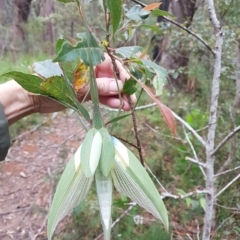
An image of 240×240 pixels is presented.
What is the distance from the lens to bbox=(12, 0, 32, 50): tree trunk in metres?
5.18

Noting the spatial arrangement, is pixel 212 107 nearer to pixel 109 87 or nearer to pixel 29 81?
pixel 109 87

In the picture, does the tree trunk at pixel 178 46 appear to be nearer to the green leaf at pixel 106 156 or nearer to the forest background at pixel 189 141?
the forest background at pixel 189 141

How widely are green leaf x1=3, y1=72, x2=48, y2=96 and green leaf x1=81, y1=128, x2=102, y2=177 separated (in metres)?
0.09

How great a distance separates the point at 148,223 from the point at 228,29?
971 mm

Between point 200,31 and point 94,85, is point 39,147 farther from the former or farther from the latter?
point 94,85

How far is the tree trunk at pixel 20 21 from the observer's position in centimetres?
518

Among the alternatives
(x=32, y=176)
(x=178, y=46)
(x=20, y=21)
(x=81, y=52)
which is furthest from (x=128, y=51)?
(x=20, y=21)

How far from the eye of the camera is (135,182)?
1.16 ft

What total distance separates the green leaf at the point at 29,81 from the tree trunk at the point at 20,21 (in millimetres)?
5140

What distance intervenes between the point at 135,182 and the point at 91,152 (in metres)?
0.05

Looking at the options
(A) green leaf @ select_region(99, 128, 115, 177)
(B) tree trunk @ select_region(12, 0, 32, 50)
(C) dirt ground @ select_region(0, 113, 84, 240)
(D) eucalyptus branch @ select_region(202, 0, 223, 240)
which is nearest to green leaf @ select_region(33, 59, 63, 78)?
(A) green leaf @ select_region(99, 128, 115, 177)

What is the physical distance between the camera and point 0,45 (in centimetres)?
555

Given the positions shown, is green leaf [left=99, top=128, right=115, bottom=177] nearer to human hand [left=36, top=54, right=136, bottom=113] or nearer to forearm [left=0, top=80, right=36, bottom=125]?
human hand [left=36, top=54, right=136, bottom=113]

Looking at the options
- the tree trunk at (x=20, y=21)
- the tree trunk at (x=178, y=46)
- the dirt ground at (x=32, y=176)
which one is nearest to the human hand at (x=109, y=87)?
the dirt ground at (x=32, y=176)
